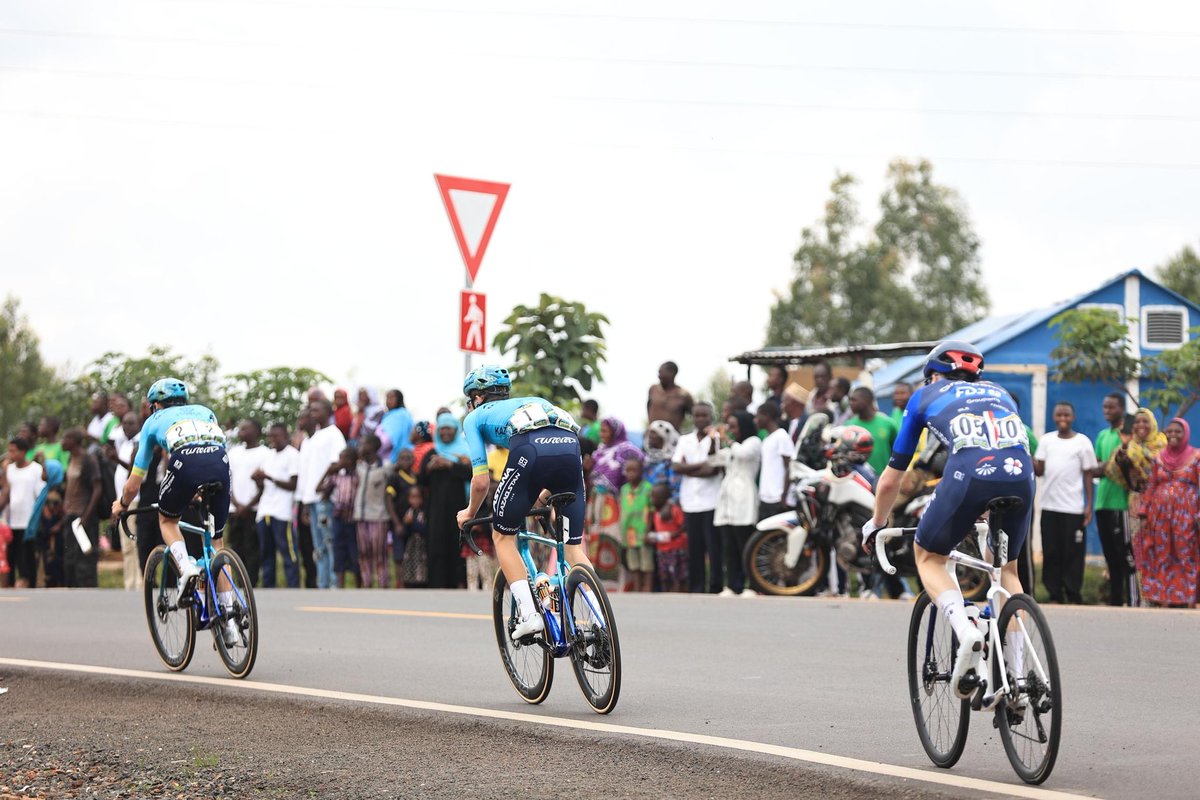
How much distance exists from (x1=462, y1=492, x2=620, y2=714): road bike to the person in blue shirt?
2651mm

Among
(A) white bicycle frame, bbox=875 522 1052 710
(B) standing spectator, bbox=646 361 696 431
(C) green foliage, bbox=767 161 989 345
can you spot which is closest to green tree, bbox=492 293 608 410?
(B) standing spectator, bbox=646 361 696 431

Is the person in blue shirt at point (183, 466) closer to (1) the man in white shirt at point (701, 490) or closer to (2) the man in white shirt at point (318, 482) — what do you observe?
(1) the man in white shirt at point (701, 490)

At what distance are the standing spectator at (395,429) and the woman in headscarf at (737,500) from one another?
462cm

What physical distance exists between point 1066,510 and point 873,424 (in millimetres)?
2141

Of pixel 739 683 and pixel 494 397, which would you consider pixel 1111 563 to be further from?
pixel 494 397

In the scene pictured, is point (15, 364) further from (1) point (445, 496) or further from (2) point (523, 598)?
(2) point (523, 598)

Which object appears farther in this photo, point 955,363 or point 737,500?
point 737,500

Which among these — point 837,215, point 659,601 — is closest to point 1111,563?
point 659,601

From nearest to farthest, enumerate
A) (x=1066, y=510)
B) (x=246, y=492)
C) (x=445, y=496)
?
(x=1066, y=510)
(x=445, y=496)
(x=246, y=492)

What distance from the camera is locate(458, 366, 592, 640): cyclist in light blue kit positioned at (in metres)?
9.52

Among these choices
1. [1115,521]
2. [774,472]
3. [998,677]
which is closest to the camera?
[998,677]

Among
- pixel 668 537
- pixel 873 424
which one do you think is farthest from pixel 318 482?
pixel 873 424

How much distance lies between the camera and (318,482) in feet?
70.2

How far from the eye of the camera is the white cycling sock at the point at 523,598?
31.5ft
